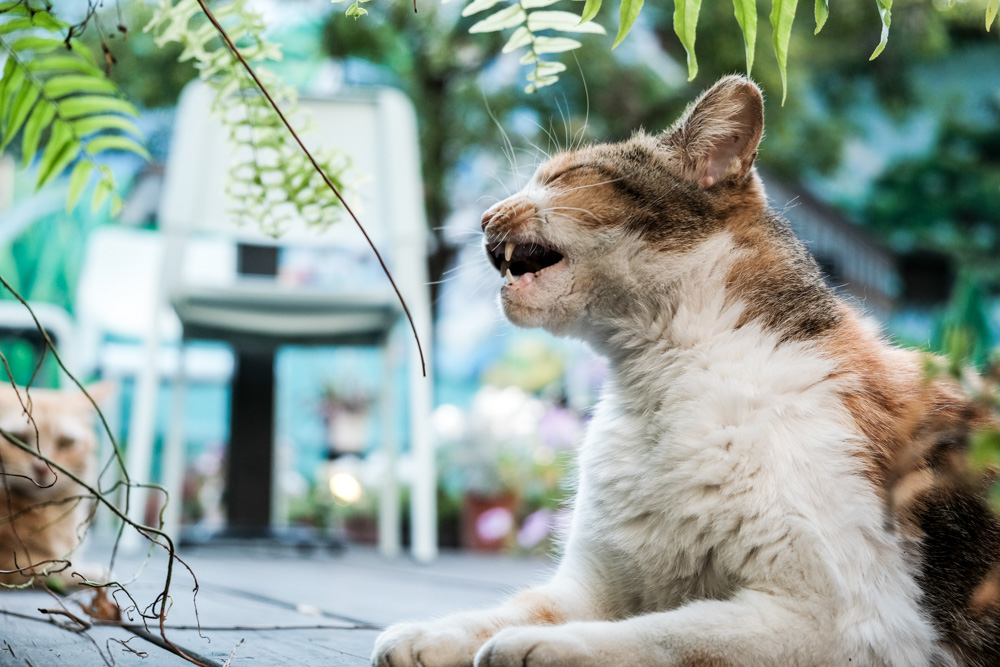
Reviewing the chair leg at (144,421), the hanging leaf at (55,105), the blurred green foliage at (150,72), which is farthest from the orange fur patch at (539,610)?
the blurred green foliage at (150,72)

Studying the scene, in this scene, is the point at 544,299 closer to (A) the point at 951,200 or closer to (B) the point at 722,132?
(B) the point at 722,132

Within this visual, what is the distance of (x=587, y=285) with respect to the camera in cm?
86

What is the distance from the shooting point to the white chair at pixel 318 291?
2213 mm

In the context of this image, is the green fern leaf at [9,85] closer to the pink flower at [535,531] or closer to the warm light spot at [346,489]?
the pink flower at [535,531]

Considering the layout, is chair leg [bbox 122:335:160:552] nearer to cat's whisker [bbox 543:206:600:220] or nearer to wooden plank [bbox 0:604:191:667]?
wooden plank [bbox 0:604:191:667]

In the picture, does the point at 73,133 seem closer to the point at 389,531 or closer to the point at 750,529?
the point at 750,529

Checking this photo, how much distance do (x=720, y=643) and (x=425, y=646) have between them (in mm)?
238

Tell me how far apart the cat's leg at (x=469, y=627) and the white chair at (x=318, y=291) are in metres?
1.41

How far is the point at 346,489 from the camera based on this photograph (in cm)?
399

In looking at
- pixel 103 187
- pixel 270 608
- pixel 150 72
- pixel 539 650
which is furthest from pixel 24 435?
pixel 150 72

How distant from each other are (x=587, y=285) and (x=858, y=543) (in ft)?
1.18

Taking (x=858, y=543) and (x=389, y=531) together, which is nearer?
(x=858, y=543)

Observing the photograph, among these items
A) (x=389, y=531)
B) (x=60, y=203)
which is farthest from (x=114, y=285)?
(x=389, y=531)

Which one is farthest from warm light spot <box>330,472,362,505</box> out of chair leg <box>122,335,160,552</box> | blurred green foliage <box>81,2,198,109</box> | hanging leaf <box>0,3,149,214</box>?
hanging leaf <box>0,3,149,214</box>
